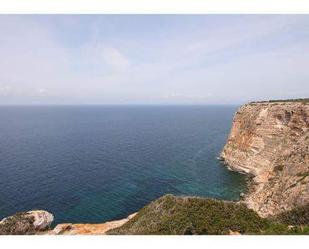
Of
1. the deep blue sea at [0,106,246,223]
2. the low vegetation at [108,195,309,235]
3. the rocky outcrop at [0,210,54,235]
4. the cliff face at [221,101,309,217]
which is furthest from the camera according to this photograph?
the deep blue sea at [0,106,246,223]

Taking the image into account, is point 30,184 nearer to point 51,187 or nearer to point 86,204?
point 51,187

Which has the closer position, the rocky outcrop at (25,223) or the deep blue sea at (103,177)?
the rocky outcrop at (25,223)

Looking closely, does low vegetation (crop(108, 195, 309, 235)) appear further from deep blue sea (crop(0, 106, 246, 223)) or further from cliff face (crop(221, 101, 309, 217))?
deep blue sea (crop(0, 106, 246, 223))

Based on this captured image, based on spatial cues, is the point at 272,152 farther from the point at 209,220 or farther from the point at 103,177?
the point at 209,220

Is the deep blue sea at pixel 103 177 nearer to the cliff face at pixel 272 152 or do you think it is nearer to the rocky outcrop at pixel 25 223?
the cliff face at pixel 272 152

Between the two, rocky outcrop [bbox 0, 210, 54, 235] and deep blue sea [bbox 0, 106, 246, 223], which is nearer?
rocky outcrop [bbox 0, 210, 54, 235]

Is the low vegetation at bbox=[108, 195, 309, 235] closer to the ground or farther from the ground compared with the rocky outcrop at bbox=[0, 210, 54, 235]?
farther from the ground

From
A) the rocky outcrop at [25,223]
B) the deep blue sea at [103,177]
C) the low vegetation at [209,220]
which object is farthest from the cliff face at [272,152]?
the rocky outcrop at [25,223]

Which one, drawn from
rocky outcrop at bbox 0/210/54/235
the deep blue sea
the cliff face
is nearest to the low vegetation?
the cliff face
